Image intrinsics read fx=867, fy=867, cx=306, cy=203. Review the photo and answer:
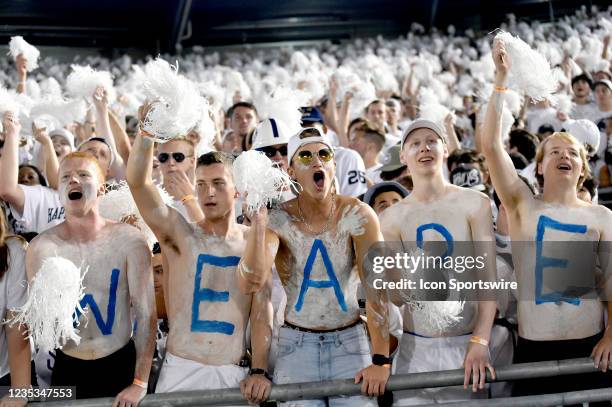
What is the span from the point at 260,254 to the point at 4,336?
1368 mm

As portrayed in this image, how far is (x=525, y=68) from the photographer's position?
163 inches

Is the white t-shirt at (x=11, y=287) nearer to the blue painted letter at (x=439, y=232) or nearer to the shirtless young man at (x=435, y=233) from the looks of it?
the shirtless young man at (x=435, y=233)

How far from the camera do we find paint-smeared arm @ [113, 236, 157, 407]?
156 inches

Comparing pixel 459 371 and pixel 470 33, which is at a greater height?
pixel 470 33

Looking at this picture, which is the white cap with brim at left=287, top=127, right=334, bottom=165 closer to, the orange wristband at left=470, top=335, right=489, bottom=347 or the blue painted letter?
the blue painted letter

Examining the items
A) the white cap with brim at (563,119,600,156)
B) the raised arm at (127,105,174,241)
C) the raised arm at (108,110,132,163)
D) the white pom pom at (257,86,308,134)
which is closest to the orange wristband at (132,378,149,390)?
the raised arm at (127,105,174,241)

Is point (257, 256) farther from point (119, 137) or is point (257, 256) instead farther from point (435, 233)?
point (119, 137)

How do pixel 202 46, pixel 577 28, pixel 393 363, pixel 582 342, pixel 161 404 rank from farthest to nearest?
1. pixel 202 46
2. pixel 577 28
3. pixel 393 363
4. pixel 582 342
5. pixel 161 404

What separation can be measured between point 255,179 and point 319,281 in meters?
0.66

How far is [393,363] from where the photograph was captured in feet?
14.0

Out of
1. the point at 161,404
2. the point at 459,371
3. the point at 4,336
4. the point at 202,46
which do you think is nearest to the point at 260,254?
the point at 161,404

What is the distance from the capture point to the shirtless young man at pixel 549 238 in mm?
3994

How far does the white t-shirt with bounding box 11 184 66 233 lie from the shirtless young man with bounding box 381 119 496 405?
2358mm

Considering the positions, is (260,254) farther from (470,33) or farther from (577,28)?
(470,33)
